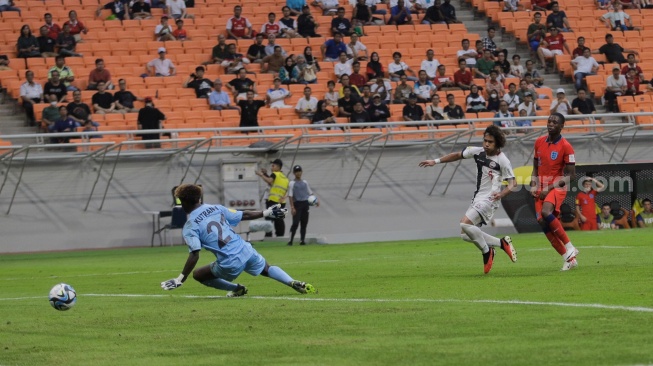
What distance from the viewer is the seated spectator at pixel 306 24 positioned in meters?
35.6

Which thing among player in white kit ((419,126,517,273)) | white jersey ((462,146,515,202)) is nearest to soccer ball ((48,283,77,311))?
player in white kit ((419,126,517,273))

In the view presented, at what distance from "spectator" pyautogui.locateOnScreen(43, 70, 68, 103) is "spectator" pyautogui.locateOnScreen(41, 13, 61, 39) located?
2.47m

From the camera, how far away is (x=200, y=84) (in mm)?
32375

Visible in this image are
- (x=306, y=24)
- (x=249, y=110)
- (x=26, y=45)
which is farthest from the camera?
(x=306, y=24)

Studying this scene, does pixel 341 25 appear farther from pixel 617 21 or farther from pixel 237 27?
pixel 617 21

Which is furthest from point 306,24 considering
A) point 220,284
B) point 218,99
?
point 220,284

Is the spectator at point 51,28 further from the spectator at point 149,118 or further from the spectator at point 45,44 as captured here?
the spectator at point 149,118

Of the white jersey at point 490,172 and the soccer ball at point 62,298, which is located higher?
the white jersey at point 490,172

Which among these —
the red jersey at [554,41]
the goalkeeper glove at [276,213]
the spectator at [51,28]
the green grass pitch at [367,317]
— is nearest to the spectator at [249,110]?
the spectator at [51,28]

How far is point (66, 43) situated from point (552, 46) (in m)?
15.0

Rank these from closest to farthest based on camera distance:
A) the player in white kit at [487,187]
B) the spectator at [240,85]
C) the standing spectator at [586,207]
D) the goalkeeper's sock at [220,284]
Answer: the goalkeeper's sock at [220,284] < the player in white kit at [487,187] < the standing spectator at [586,207] < the spectator at [240,85]

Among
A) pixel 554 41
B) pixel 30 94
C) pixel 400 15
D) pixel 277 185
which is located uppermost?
pixel 400 15

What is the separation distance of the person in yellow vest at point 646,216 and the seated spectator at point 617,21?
36.2ft

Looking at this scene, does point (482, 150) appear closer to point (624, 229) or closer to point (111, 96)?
point (624, 229)
